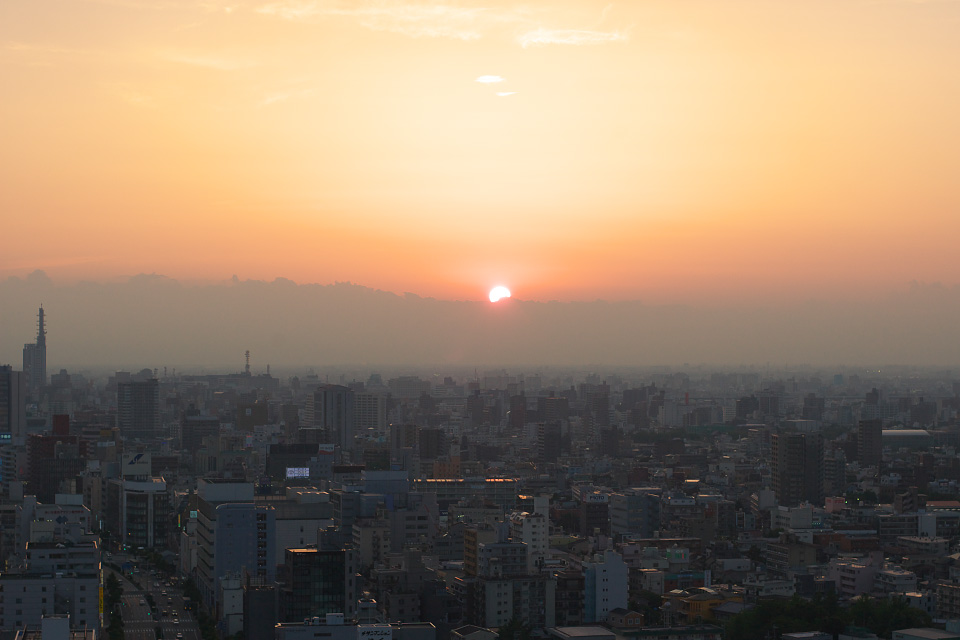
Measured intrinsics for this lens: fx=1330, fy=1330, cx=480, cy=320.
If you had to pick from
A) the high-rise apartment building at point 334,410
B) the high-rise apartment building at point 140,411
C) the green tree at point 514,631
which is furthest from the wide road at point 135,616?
the high-rise apartment building at point 140,411

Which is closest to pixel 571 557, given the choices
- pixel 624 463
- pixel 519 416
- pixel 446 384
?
pixel 624 463

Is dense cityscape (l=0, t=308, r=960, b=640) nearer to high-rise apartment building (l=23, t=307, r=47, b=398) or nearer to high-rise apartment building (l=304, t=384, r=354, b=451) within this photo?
high-rise apartment building (l=304, t=384, r=354, b=451)

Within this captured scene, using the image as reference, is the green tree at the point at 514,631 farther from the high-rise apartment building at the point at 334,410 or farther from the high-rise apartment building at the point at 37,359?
the high-rise apartment building at the point at 37,359

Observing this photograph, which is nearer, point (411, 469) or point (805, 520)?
point (805, 520)

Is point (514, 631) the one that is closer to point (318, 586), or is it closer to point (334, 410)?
point (318, 586)

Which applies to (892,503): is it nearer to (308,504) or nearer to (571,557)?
(571,557)
